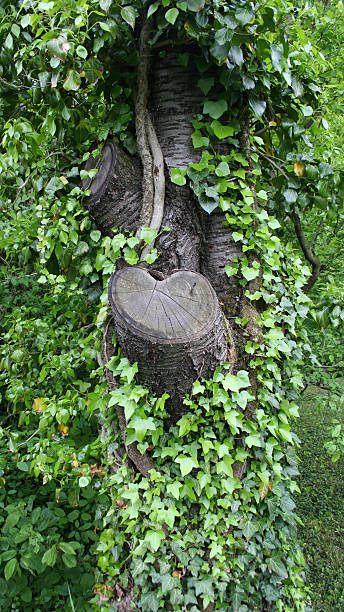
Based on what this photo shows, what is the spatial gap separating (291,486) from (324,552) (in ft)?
9.78

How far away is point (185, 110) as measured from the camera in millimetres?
2035

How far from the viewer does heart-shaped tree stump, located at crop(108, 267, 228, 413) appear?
1.55m

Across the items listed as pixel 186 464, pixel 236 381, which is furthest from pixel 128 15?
Answer: pixel 186 464

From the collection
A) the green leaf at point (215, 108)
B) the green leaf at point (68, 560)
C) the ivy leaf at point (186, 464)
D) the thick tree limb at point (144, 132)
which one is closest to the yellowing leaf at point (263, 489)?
the ivy leaf at point (186, 464)

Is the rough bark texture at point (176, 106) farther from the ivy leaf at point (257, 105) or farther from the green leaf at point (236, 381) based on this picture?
the green leaf at point (236, 381)

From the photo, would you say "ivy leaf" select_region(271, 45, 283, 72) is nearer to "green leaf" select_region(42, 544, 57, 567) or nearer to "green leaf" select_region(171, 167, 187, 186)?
"green leaf" select_region(171, 167, 187, 186)

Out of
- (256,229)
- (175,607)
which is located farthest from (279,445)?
(256,229)

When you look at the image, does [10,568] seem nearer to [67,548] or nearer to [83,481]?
[67,548]

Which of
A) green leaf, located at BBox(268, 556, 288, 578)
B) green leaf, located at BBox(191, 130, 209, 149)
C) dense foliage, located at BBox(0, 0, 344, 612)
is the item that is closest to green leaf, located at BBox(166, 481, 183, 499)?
dense foliage, located at BBox(0, 0, 344, 612)

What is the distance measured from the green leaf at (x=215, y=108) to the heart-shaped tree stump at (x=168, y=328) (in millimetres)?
787

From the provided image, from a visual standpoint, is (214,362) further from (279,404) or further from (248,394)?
(279,404)

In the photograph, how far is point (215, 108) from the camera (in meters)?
1.92

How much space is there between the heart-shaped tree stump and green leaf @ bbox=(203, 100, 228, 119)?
0.79 meters

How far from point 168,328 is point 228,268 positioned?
62 cm
